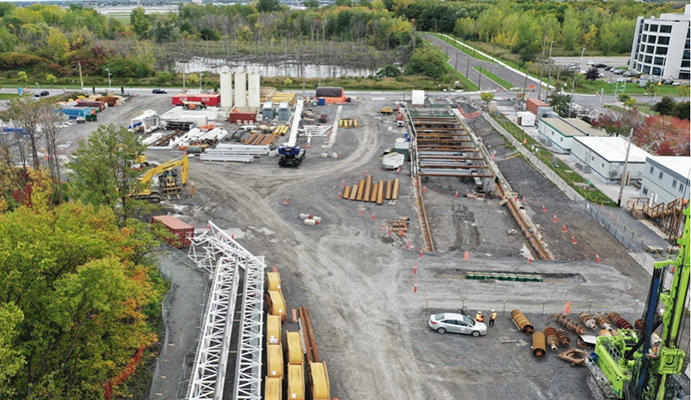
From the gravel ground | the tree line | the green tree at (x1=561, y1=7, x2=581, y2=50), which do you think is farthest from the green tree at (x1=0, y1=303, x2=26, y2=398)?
the green tree at (x1=561, y1=7, x2=581, y2=50)

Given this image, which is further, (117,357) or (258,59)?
(258,59)

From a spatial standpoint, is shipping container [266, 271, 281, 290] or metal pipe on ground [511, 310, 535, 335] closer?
metal pipe on ground [511, 310, 535, 335]

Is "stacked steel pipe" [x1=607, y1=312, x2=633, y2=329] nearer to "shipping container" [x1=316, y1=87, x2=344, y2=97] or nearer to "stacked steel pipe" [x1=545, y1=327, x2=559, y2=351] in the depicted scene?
"stacked steel pipe" [x1=545, y1=327, x2=559, y2=351]

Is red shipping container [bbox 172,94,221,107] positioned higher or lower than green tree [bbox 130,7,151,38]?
lower

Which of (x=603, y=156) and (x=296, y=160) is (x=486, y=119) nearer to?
(x=603, y=156)

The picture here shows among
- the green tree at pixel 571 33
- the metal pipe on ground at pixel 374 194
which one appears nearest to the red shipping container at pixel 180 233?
the metal pipe on ground at pixel 374 194

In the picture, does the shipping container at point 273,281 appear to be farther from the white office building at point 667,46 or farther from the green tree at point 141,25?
the green tree at point 141,25

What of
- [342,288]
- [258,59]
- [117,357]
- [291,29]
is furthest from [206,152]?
[291,29]
